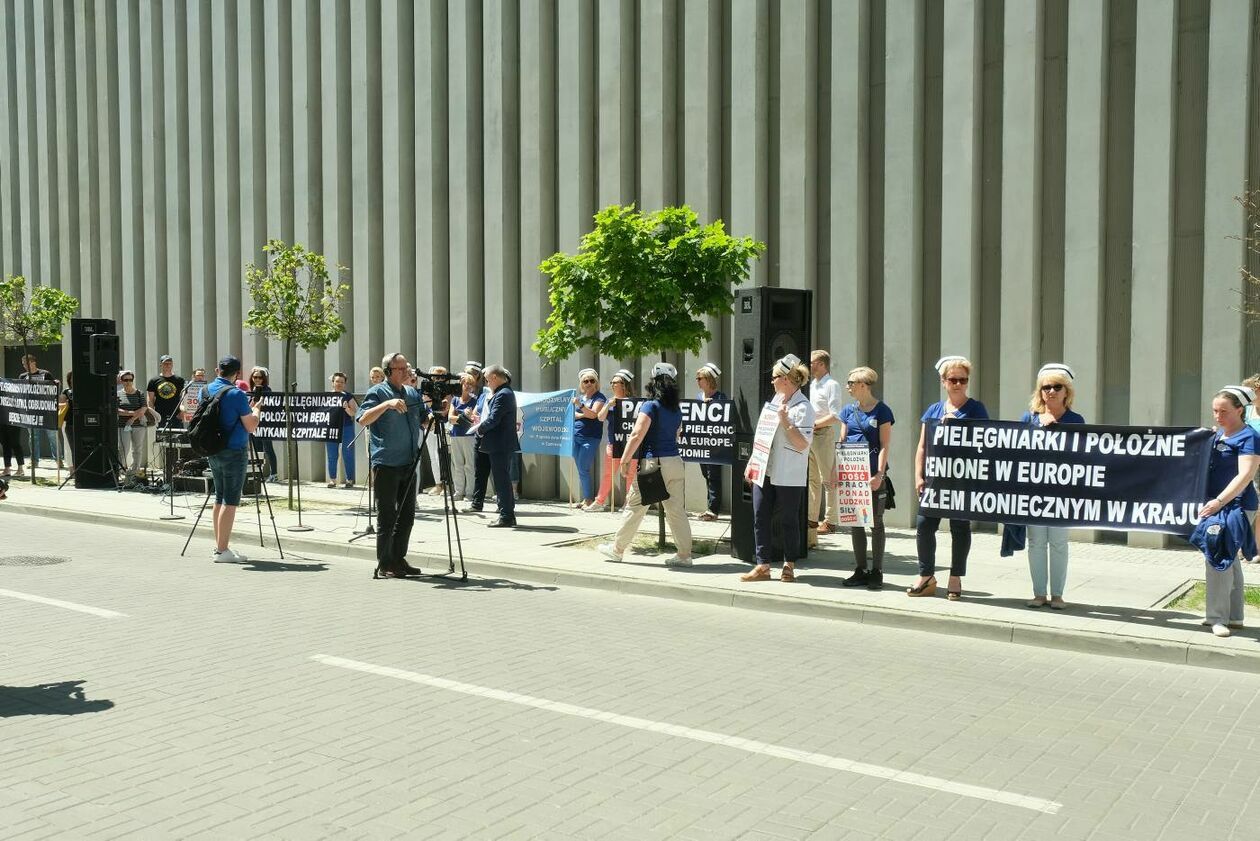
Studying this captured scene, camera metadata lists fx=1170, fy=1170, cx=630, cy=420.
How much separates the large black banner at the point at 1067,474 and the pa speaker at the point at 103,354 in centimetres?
1493

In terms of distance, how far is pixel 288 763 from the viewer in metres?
5.63

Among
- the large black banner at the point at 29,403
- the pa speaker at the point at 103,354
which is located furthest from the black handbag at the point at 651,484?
the large black banner at the point at 29,403

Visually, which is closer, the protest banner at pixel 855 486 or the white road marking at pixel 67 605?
the white road marking at pixel 67 605

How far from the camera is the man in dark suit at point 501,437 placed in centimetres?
1497

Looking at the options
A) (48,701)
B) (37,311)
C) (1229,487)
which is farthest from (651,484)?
(37,311)

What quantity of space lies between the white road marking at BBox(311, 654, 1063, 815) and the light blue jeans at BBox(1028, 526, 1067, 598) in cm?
444

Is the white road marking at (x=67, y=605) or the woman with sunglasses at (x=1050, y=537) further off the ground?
the woman with sunglasses at (x=1050, y=537)

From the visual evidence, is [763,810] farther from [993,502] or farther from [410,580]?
[410,580]

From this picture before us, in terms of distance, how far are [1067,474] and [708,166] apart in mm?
8864

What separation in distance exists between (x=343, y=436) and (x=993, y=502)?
37.2ft

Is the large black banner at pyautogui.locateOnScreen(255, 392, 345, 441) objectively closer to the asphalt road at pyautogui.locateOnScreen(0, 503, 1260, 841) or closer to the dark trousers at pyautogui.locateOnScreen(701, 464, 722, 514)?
the dark trousers at pyautogui.locateOnScreen(701, 464, 722, 514)

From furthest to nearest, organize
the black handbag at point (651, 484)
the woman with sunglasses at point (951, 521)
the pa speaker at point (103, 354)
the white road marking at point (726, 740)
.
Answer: the pa speaker at point (103, 354), the black handbag at point (651, 484), the woman with sunglasses at point (951, 521), the white road marking at point (726, 740)

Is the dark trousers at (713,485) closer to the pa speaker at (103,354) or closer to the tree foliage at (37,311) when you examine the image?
the pa speaker at (103,354)

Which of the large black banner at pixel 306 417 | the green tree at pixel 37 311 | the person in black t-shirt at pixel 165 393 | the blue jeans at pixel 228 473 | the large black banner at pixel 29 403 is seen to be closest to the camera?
the blue jeans at pixel 228 473
